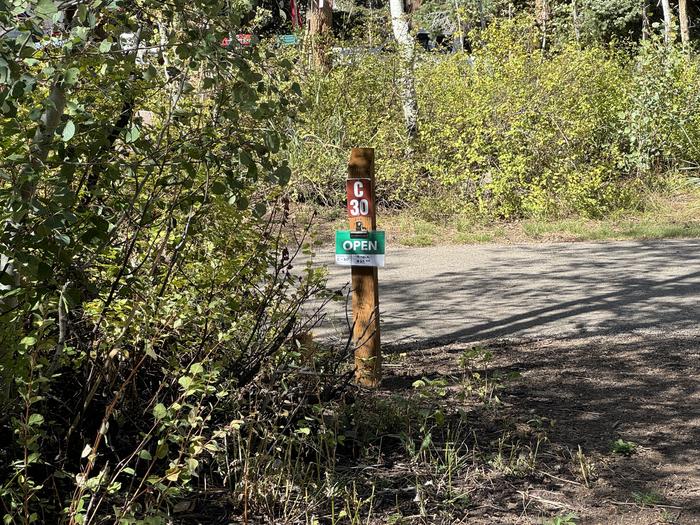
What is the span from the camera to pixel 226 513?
3.93 metres

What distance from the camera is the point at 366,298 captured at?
576cm

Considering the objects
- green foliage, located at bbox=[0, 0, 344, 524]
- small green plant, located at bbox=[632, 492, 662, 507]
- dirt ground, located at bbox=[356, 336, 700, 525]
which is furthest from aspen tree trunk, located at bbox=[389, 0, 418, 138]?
small green plant, located at bbox=[632, 492, 662, 507]

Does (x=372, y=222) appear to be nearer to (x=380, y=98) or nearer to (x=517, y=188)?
(x=517, y=188)

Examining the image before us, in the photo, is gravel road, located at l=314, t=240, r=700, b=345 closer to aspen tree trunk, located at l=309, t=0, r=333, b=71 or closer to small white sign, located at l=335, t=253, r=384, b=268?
small white sign, located at l=335, t=253, r=384, b=268

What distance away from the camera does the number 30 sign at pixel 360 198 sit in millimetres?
5605

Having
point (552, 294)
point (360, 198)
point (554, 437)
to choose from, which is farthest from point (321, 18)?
point (554, 437)

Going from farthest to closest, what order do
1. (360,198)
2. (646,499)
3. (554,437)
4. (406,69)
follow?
(406,69)
(360,198)
(554,437)
(646,499)

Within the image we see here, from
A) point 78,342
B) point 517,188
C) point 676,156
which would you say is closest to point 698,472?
point 78,342

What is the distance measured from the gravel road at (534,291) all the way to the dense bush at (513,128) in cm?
156

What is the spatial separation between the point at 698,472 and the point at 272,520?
1895 millimetres

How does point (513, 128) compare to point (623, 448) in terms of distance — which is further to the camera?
point (513, 128)

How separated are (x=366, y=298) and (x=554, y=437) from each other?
1.38 meters

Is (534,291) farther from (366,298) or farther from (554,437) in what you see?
(554,437)

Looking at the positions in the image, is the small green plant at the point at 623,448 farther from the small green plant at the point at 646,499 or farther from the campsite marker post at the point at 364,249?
the campsite marker post at the point at 364,249
